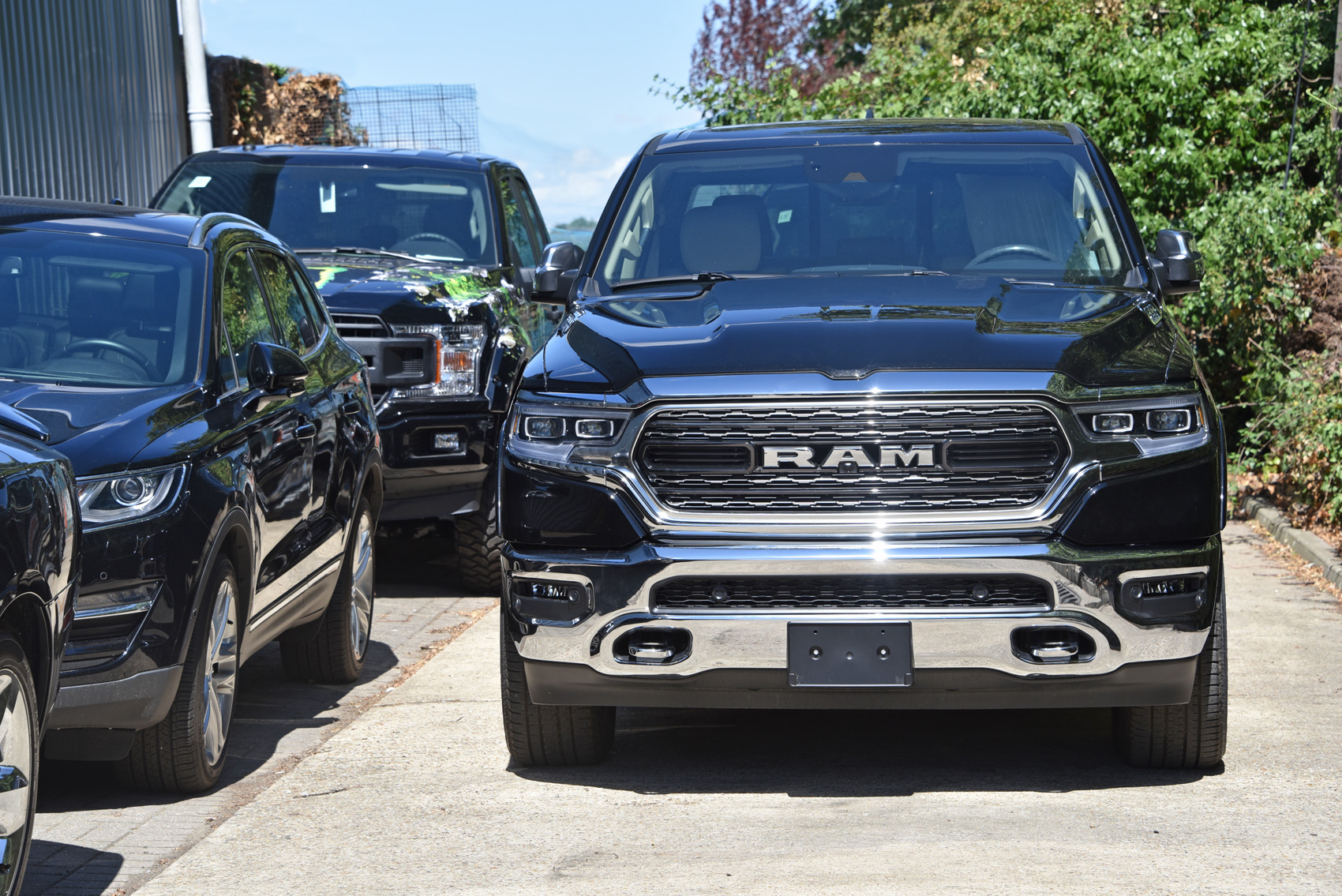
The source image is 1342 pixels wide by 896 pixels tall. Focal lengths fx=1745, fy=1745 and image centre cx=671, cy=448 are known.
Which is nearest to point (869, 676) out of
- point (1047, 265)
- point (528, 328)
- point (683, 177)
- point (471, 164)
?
point (1047, 265)

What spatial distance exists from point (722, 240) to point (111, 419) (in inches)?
88.3

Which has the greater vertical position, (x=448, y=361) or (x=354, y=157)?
(x=354, y=157)

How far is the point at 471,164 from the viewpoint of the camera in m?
10.4

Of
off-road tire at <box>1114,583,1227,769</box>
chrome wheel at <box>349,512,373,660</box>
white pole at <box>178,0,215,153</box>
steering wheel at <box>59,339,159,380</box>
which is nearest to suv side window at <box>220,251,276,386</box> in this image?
steering wheel at <box>59,339,159,380</box>

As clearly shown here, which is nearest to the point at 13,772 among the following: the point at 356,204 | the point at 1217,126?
the point at 356,204

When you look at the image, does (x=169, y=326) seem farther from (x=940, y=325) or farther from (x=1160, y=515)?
(x=1160, y=515)

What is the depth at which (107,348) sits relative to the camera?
580cm

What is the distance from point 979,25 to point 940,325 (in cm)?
1467

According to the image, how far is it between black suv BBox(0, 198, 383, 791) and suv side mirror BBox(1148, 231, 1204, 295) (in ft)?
9.88

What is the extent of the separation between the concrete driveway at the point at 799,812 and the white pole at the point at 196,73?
30.8ft

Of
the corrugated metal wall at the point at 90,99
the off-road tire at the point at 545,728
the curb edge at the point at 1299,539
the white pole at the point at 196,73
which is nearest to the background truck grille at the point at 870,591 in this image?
the off-road tire at the point at 545,728

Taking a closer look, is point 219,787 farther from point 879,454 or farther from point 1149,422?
point 1149,422

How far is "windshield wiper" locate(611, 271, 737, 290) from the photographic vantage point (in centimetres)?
606

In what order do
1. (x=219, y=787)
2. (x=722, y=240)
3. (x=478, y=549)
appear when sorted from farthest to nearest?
(x=478, y=549) → (x=722, y=240) → (x=219, y=787)
